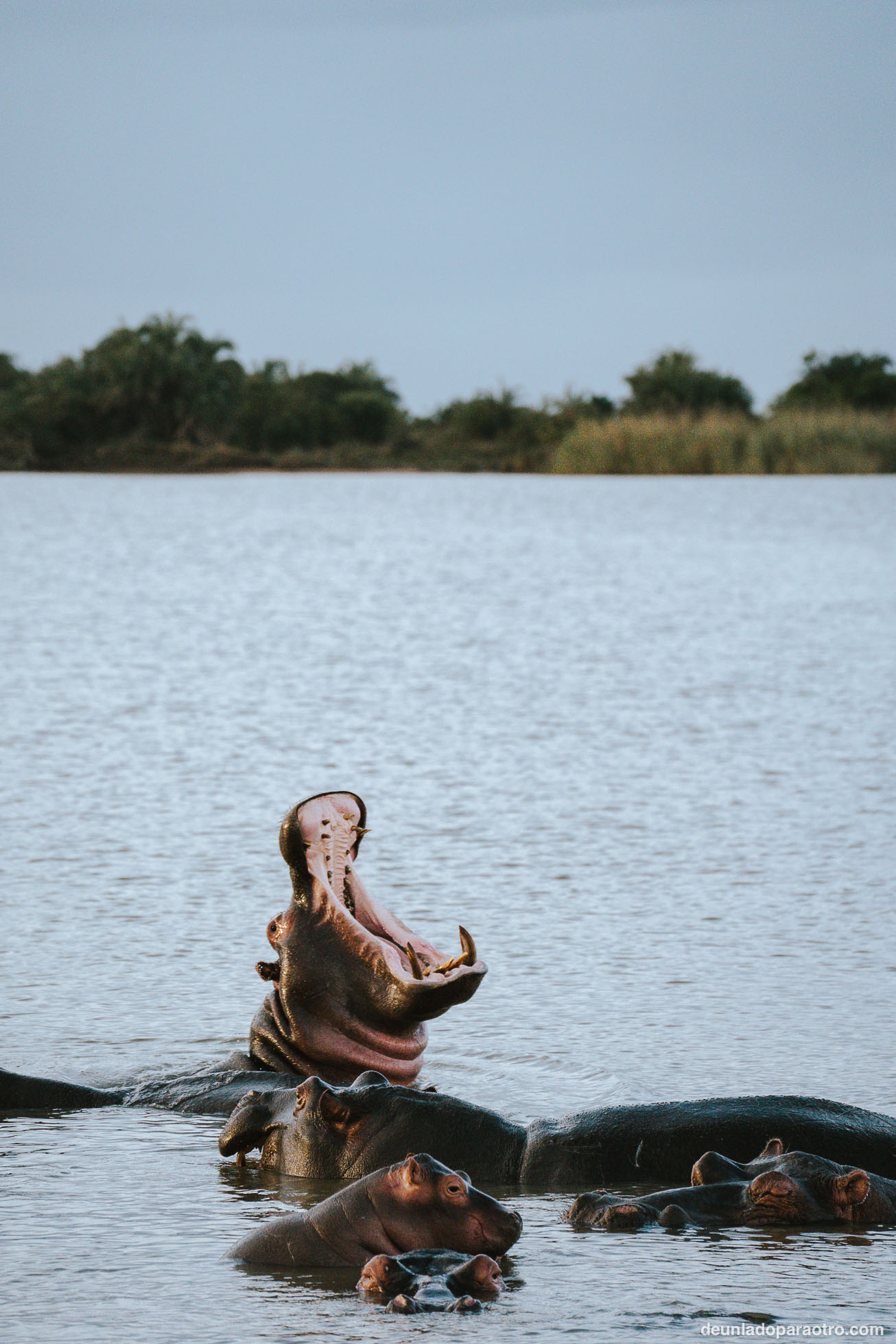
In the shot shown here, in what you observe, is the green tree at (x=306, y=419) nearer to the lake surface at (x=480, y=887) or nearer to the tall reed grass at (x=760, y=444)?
the tall reed grass at (x=760, y=444)

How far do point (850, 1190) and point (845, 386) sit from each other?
51.7 metres

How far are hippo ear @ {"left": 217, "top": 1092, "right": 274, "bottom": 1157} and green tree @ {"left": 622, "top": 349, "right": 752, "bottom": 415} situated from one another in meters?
48.3

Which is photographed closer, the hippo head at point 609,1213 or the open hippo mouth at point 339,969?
the hippo head at point 609,1213

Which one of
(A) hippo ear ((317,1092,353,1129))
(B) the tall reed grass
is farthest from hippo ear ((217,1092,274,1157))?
(B) the tall reed grass

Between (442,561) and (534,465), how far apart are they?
27777 mm

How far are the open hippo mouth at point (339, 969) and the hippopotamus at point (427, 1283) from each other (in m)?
0.82

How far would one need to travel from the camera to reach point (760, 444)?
127ft

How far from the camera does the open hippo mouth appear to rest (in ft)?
12.4

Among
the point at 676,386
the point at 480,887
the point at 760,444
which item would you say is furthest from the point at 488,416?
the point at 480,887

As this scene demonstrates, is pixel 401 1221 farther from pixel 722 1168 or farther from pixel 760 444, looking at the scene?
pixel 760 444

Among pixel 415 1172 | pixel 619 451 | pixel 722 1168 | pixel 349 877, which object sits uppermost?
pixel 619 451

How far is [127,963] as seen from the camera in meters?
5.42

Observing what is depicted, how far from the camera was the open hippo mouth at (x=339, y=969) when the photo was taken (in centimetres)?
377

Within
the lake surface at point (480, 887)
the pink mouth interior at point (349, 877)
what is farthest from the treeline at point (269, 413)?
the pink mouth interior at point (349, 877)
